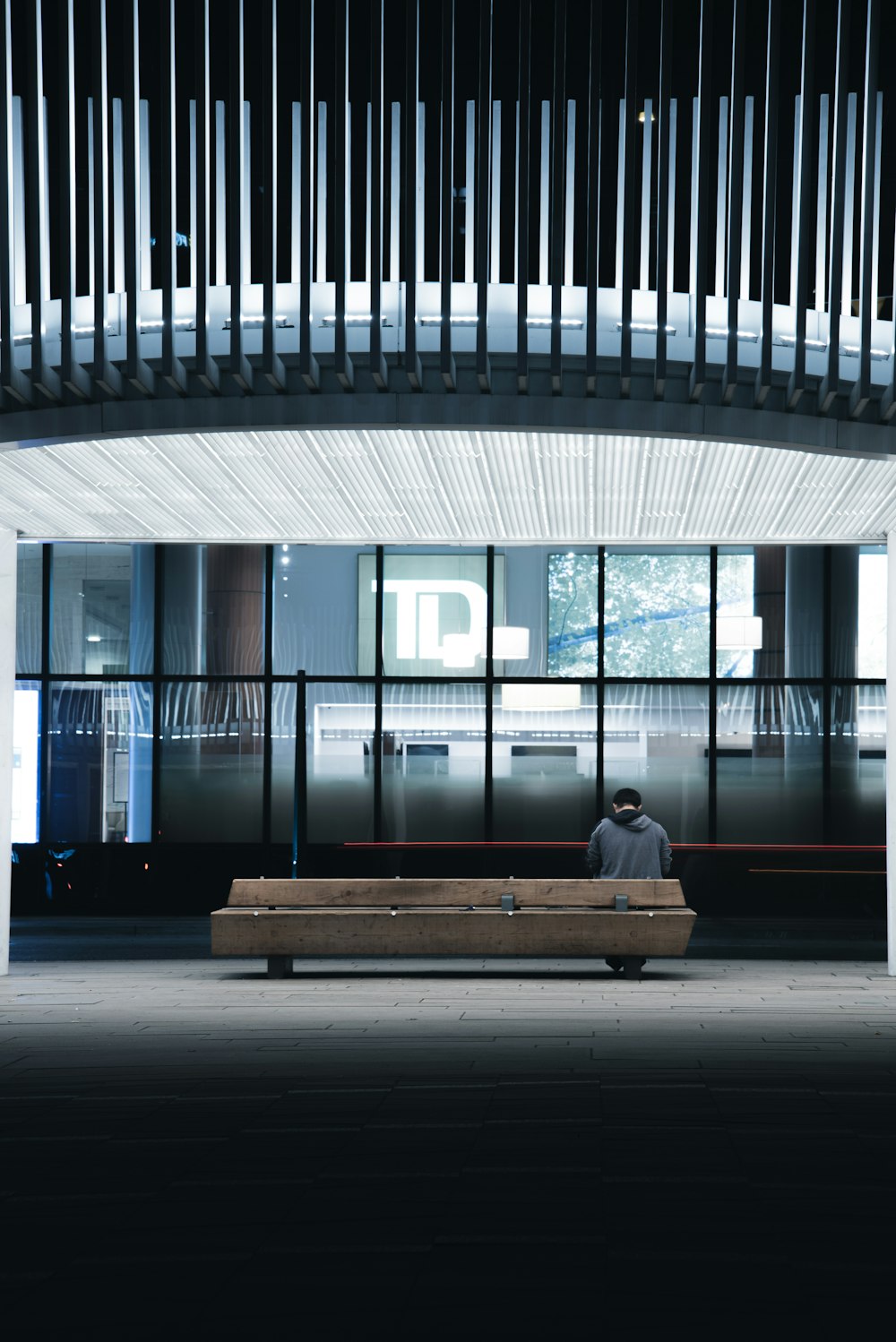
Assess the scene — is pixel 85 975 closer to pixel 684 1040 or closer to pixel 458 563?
pixel 684 1040

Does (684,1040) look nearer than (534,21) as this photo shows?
Yes

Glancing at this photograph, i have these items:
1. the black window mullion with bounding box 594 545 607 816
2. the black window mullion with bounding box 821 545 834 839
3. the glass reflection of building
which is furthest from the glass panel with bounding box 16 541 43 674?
the black window mullion with bounding box 821 545 834 839

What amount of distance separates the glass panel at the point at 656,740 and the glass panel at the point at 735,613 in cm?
59

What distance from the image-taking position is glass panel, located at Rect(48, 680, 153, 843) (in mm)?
19594

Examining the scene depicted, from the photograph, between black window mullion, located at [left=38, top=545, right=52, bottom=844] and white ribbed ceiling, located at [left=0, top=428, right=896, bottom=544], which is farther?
black window mullion, located at [left=38, top=545, right=52, bottom=844]

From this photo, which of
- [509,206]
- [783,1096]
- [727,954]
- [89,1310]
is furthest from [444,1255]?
[509,206]

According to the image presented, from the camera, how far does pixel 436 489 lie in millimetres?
11039

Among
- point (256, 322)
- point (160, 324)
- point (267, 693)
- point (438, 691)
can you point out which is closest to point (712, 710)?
point (438, 691)

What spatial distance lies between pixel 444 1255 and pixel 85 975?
9.42 metres

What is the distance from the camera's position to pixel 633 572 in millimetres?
19750

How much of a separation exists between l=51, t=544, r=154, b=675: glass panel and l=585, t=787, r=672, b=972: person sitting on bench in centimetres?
903

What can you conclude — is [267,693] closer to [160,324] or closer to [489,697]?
[489,697]

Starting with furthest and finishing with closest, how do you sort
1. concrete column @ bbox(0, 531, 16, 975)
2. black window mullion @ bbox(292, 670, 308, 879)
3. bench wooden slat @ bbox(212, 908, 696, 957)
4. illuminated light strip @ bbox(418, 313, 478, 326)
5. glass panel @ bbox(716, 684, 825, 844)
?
1. glass panel @ bbox(716, 684, 825, 844)
2. black window mullion @ bbox(292, 670, 308, 879)
3. concrete column @ bbox(0, 531, 16, 975)
4. bench wooden slat @ bbox(212, 908, 696, 957)
5. illuminated light strip @ bbox(418, 313, 478, 326)

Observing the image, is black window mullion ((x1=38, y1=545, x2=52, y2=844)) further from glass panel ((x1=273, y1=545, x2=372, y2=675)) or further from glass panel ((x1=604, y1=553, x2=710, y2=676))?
glass panel ((x1=604, y1=553, x2=710, y2=676))
